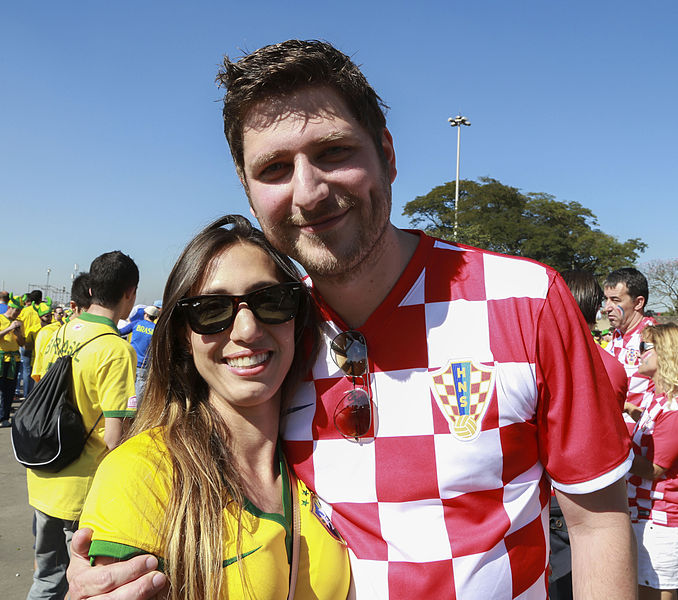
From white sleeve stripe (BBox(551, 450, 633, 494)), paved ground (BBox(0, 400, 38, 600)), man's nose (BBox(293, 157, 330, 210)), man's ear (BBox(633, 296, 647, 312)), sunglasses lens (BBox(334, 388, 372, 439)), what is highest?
man's ear (BBox(633, 296, 647, 312))

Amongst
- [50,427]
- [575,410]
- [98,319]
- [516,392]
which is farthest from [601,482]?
[98,319]

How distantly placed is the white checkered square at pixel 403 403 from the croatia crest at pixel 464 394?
0.15ft

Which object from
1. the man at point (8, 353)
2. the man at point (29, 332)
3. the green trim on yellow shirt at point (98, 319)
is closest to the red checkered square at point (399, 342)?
the green trim on yellow shirt at point (98, 319)

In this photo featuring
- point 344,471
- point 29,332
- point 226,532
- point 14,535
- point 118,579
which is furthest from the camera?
point 29,332

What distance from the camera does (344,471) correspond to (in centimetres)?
156

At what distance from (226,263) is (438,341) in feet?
2.37

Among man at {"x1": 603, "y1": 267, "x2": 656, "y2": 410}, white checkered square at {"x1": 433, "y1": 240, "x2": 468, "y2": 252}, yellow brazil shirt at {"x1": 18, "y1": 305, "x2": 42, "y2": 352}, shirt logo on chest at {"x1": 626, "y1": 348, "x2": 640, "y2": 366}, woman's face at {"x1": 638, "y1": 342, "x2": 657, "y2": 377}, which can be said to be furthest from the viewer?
yellow brazil shirt at {"x1": 18, "y1": 305, "x2": 42, "y2": 352}

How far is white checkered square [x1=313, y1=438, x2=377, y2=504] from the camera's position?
1509mm

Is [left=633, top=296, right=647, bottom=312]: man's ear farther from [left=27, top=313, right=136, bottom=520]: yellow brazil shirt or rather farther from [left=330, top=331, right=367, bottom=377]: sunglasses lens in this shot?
[left=27, top=313, right=136, bottom=520]: yellow brazil shirt

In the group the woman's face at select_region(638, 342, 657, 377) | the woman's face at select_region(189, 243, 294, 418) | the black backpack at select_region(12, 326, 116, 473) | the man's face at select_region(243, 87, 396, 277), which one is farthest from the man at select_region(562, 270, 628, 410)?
the black backpack at select_region(12, 326, 116, 473)

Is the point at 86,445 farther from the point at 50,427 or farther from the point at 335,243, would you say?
the point at 335,243

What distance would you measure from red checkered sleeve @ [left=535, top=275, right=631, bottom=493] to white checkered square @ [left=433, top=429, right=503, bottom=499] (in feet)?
0.50

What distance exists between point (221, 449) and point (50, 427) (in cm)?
191

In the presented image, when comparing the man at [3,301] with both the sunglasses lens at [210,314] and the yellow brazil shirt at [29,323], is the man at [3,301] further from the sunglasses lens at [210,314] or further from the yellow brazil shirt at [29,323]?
the sunglasses lens at [210,314]
